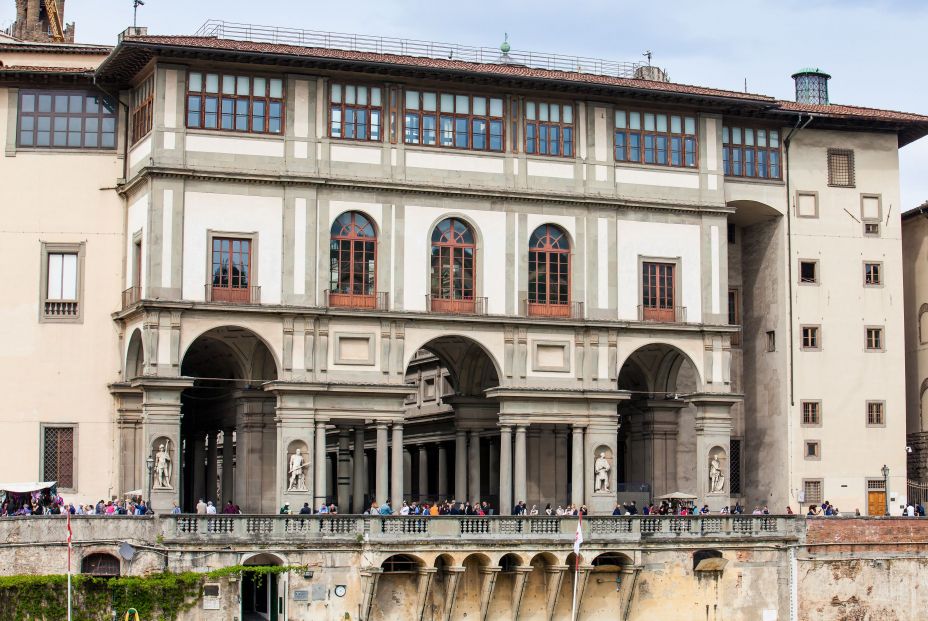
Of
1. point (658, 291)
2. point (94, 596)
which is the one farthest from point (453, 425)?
point (94, 596)

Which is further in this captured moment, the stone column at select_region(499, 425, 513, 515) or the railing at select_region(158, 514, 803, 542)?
the stone column at select_region(499, 425, 513, 515)

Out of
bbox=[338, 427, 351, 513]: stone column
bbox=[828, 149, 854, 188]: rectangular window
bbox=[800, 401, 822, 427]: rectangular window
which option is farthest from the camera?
bbox=[338, 427, 351, 513]: stone column

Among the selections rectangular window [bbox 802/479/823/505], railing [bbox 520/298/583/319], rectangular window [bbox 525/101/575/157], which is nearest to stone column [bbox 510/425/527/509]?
railing [bbox 520/298/583/319]

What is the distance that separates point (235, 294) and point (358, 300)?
14.4ft

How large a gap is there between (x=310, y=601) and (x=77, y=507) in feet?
36.4

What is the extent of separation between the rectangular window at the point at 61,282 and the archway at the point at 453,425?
40.7 ft

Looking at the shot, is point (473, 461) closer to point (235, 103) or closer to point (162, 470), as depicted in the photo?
point (162, 470)

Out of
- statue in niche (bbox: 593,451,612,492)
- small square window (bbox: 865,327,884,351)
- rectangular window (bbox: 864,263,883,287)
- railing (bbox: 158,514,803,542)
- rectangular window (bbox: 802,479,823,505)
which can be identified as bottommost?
railing (bbox: 158,514,803,542)

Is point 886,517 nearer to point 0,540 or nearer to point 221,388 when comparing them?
point 221,388

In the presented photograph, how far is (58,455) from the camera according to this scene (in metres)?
62.2

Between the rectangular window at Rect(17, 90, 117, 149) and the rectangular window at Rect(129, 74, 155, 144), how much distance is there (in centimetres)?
116

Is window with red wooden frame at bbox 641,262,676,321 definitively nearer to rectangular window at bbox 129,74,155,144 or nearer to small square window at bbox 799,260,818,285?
small square window at bbox 799,260,818,285

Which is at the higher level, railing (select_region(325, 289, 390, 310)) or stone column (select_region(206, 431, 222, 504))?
railing (select_region(325, 289, 390, 310))

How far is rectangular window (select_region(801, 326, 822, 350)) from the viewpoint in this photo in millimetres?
70062
